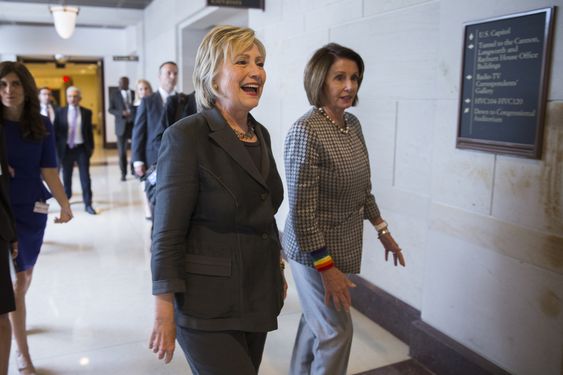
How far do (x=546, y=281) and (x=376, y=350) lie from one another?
129 centimetres

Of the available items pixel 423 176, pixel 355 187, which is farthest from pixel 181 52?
pixel 355 187

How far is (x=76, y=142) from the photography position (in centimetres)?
741

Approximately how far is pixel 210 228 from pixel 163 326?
32cm

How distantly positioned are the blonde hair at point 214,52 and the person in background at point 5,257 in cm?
120

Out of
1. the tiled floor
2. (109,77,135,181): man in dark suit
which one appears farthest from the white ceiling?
the tiled floor

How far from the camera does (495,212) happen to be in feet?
8.11

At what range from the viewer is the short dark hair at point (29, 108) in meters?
2.72

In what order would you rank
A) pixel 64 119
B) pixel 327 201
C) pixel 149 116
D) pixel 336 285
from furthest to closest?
pixel 64 119 → pixel 149 116 → pixel 327 201 → pixel 336 285

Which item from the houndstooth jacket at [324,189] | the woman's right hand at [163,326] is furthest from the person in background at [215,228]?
the houndstooth jacket at [324,189]

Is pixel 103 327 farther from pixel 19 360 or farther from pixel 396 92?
pixel 396 92

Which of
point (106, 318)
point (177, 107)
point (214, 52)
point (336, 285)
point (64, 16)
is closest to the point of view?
point (214, 52)

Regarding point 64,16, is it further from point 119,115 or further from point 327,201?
point 327,201

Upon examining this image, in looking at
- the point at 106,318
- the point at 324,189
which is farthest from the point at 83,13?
the point at 324,189

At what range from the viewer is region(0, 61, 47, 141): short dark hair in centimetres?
272
